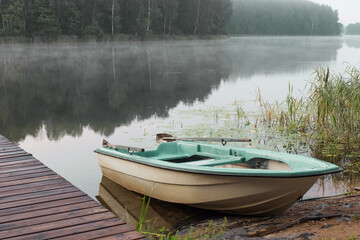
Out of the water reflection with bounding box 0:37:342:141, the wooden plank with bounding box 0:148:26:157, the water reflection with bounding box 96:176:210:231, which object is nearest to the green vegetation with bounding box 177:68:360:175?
the water reflection with bounding box 96:176:210:231

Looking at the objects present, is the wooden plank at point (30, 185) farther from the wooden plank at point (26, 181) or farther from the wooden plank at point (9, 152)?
the wooden plank at point (9, 152)

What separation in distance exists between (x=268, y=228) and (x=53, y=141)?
5.75 meters

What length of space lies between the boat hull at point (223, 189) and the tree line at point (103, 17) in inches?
1628

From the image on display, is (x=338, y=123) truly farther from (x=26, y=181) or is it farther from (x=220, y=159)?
(x=26, y=181)

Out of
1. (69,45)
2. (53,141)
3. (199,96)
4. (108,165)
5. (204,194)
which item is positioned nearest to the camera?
(204,194)

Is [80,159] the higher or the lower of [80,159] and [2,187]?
the lower

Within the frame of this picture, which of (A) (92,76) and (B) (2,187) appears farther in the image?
(A) (92,76)

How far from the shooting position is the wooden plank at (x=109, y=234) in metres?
3.15

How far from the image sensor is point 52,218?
3.52 metres

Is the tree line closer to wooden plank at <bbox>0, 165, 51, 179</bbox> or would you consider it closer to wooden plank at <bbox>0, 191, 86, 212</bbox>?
wooden plank at <bbox>0, 165, 51, 179</bbox>

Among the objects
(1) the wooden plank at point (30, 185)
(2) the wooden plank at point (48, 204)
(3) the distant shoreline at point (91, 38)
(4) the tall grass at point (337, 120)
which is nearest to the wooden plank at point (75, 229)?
(2) the wooden plank at point (48, 204)

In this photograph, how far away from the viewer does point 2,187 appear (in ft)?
14.2

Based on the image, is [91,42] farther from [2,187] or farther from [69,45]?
[2,187]

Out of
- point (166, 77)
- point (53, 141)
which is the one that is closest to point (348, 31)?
point (166, 77)
